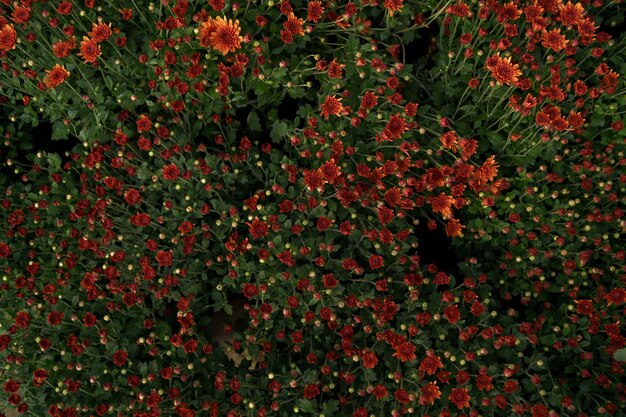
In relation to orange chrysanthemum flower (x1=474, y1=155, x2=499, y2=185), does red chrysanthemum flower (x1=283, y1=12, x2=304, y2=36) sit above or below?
above

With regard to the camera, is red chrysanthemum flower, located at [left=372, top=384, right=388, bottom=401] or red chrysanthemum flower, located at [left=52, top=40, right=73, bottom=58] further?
red chrysanthemum flower, located at [left=52, top=40, right=73, bottom=58]

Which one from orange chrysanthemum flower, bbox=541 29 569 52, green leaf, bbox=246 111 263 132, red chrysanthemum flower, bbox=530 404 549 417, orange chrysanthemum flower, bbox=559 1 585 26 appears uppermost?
orange chrysanthemum flower, bbox=559 1 585 26

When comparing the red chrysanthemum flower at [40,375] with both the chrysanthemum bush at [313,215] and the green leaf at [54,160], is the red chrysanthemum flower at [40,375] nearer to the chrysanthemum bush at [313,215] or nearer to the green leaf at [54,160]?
the chrysanthemum bush at [313,215]

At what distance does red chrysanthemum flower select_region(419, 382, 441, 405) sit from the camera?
185 cm

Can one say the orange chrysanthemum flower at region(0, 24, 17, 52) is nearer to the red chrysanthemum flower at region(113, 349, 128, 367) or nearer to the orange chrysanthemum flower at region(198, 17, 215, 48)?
the orange chrysanthemum flower at region(198, 17, 215, 48)

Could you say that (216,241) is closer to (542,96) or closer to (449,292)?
(449,292)

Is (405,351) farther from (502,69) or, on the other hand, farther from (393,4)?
(393,4)

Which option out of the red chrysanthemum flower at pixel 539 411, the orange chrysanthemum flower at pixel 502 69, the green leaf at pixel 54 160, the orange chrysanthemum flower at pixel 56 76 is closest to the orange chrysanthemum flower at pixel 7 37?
the orange chrysanthemum flower at pixel 56 76

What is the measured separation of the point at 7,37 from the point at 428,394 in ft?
6.86

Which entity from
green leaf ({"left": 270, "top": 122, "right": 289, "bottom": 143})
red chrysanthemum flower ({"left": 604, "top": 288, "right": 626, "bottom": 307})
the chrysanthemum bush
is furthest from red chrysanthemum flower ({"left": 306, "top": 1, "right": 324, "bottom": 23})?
red chrysanthemum flower ({"left": 604, "top": 288, "right": 626, "bottom": 307})

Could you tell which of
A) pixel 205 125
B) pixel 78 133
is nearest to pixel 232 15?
pixel 205 125

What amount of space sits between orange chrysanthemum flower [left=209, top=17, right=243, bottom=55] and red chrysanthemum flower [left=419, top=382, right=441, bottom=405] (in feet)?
4.79

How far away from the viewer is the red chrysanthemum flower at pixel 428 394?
185cm

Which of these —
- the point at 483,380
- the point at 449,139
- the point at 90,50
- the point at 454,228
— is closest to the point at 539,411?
the point at 483,380
